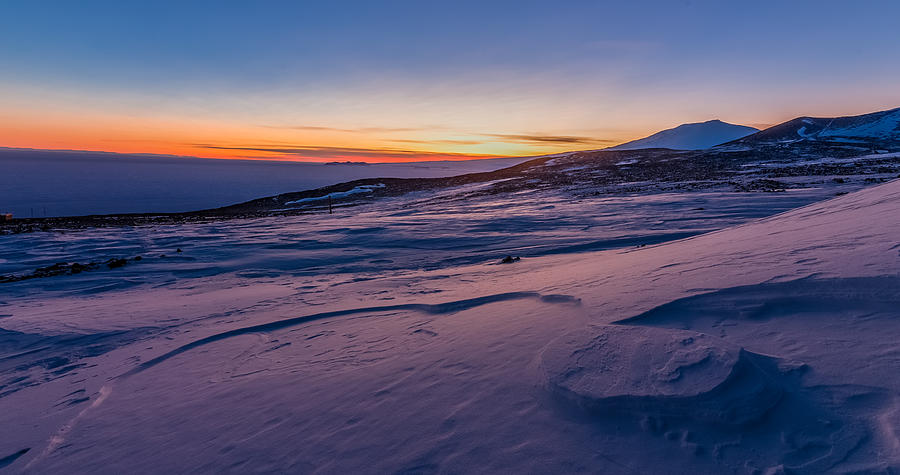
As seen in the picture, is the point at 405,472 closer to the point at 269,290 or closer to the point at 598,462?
the point at 598,462

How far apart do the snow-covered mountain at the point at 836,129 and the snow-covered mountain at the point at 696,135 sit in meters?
41.1

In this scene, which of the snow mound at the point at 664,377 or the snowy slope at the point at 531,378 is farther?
the snow mound at the point at 664,377

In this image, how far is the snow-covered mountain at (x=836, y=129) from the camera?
218 feet

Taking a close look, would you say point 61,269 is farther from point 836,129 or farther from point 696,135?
point 696,135

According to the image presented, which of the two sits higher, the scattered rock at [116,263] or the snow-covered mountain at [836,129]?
the snow-covered mountain at [836,129]

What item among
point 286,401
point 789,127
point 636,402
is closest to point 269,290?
point 286,401

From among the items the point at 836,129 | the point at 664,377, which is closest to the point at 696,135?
the point at 836,129

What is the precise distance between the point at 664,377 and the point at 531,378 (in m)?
0.79

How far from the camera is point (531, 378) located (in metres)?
2.87

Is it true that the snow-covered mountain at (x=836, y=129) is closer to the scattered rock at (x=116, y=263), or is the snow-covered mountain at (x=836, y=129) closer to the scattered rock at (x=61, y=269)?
the scattered rock at (x=116, y=263)

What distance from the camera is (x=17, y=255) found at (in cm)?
1170

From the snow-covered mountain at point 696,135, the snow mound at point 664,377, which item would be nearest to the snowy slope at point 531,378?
the snow mound at point 664,377

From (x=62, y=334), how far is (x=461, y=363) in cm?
539

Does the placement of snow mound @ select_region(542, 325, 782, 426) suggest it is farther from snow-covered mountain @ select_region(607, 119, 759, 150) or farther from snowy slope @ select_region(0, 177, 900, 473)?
snow-covered mountain @ select_region(607, 119, 759, 150)
